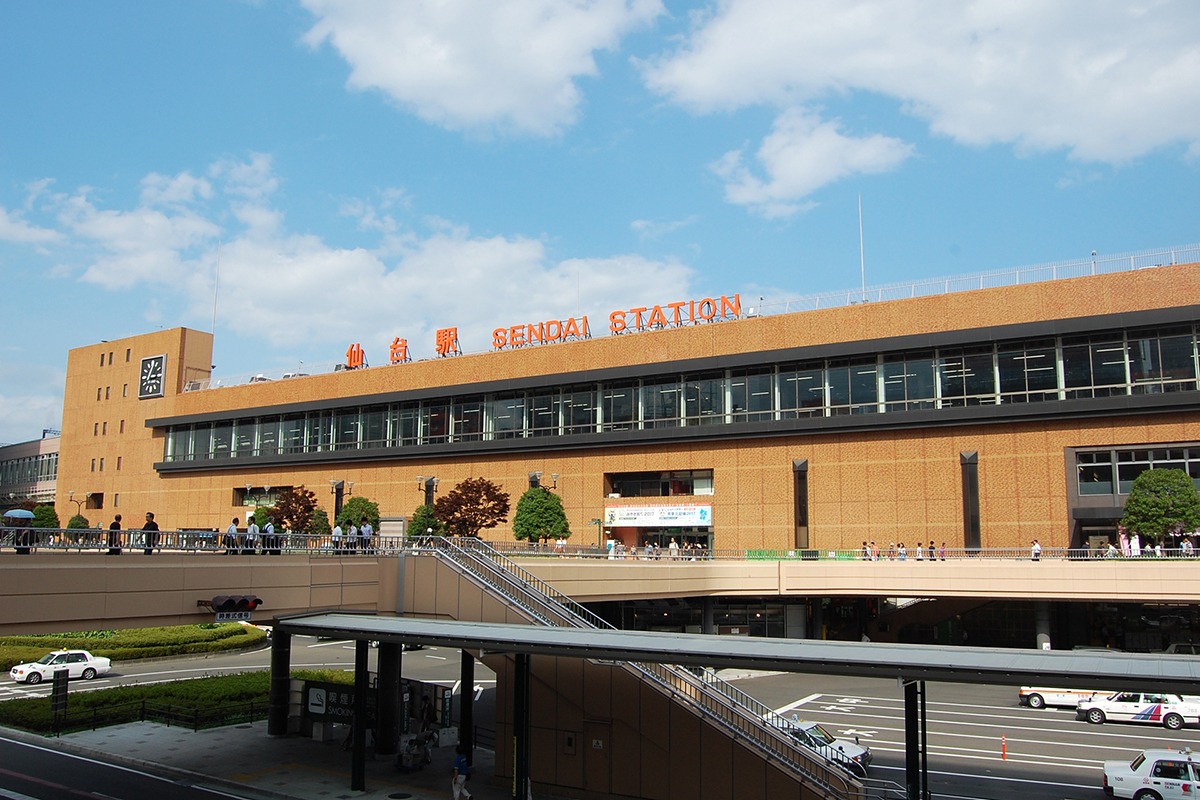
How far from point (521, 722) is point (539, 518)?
3430 cm

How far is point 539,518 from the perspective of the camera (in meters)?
60.6

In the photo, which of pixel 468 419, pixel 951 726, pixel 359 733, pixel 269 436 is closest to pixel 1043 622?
pixel 951 726

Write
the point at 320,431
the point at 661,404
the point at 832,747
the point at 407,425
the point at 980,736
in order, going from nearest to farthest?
1. the point at 832,747
2. the point at 980,736
3. the point at 661,404
4. the point at 407,425
5. the point at 320,431

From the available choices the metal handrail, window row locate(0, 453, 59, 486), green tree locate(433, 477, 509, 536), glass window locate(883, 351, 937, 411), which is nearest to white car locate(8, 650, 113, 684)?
green tree locate(433, 477, 509, 536)

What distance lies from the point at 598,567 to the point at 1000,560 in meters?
19.4

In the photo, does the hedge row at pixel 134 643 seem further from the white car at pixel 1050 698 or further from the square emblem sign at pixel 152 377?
the white car at pixel 1050 698

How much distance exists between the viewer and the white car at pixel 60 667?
46.8 meters

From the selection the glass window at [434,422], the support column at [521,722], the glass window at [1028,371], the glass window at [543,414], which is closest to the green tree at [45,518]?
the glass window at [434,422]

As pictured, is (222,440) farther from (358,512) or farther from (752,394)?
(752,394)

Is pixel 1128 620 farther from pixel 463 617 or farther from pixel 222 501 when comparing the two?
pixel 222 501

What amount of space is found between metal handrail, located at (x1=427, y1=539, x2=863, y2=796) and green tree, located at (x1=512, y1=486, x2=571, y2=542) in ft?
87.0

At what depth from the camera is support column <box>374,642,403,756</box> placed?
33656mm

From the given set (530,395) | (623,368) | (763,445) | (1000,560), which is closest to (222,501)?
(530,395)

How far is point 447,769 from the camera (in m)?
31.9
